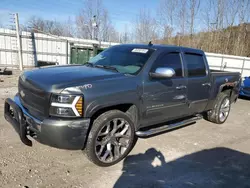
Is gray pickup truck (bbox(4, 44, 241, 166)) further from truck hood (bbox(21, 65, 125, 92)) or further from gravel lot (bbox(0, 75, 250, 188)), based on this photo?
gravel lot (bbox(0, 75, 250, 188))

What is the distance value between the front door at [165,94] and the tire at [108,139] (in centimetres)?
46

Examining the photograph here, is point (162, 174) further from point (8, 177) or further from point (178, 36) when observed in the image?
point (178, 36)

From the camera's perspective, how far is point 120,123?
334 centimetres

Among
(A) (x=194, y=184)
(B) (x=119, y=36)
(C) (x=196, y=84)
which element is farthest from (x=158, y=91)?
(B) (x=119, y=36)

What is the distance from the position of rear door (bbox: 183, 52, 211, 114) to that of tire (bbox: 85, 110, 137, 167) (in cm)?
168

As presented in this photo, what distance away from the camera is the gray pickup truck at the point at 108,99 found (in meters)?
2.80

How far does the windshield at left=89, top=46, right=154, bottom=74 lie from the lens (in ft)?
12.1

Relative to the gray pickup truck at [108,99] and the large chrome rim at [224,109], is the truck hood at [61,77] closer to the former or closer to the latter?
the gray pickup truck at [108,99]

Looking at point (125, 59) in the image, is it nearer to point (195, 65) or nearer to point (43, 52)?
point (195, 65)

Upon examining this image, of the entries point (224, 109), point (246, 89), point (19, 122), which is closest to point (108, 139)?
point (19, 122)

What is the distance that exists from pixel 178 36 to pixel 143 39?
5029 millimetres

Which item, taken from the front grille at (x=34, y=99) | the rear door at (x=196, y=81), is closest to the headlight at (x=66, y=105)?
the front grille at (x=34, y=99)

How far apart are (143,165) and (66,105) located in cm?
156

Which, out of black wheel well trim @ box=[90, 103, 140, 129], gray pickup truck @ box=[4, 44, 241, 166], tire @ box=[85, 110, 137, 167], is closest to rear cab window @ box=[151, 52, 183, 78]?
gray pickup truck @ box=[4, 44, 241, 166]
